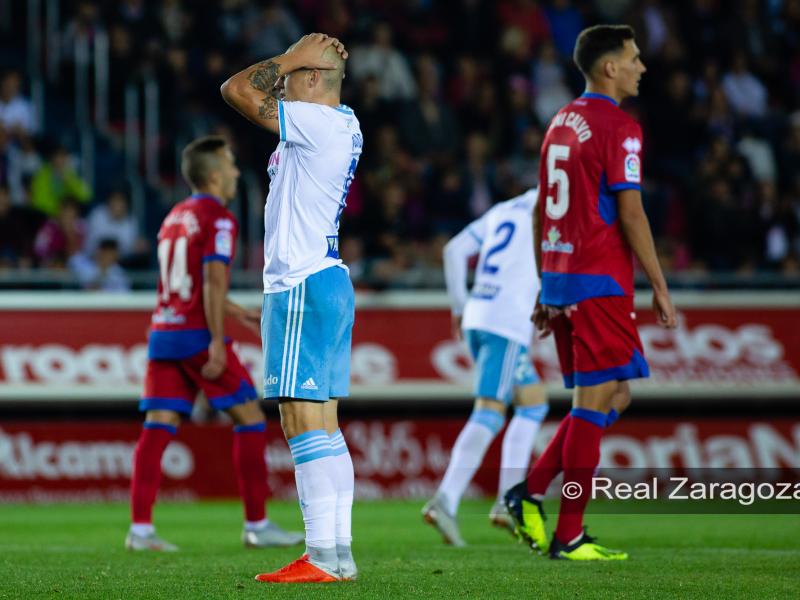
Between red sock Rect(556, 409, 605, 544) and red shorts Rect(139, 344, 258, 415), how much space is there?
2.50 metres

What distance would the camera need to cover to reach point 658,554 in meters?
7.39

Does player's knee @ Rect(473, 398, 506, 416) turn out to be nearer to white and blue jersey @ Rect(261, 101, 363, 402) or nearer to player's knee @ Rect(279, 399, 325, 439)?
white and blue jersey @ Rect(261, 101, 363, 402)

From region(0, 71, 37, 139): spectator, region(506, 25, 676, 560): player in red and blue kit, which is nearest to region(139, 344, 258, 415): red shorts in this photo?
region(506, 25, 676, 560): player in red and blue kit

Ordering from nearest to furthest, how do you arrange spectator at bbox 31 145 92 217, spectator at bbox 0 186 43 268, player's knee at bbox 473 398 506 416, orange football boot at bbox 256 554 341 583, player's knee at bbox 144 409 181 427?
orange football boot at bbox 256 554 341 583 → player's knee at bbox 144 409 181 427 → player's knee at bbox 473 398 506 416 → spectator at bbox 0 186 43 268 → spectator at bbox 31 145 92 217

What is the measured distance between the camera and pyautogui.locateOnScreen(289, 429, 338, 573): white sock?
588cm

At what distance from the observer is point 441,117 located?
16.8 m

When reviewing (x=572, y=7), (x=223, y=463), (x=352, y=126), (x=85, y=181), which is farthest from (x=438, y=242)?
(x=352, y=126)

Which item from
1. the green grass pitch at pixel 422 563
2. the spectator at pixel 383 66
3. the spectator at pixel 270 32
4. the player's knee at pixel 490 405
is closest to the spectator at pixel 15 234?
the green grass pitch at pixel 422 563

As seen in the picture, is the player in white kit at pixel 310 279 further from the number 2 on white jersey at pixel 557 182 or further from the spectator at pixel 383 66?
the spectator at pixel 383 66

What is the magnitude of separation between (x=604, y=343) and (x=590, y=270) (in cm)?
37

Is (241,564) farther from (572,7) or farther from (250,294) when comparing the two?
(572,7)

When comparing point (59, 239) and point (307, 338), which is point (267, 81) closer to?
point (307, 338)

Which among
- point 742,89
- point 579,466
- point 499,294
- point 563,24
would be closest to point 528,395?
point 499,294

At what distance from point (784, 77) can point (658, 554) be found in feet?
40.1
